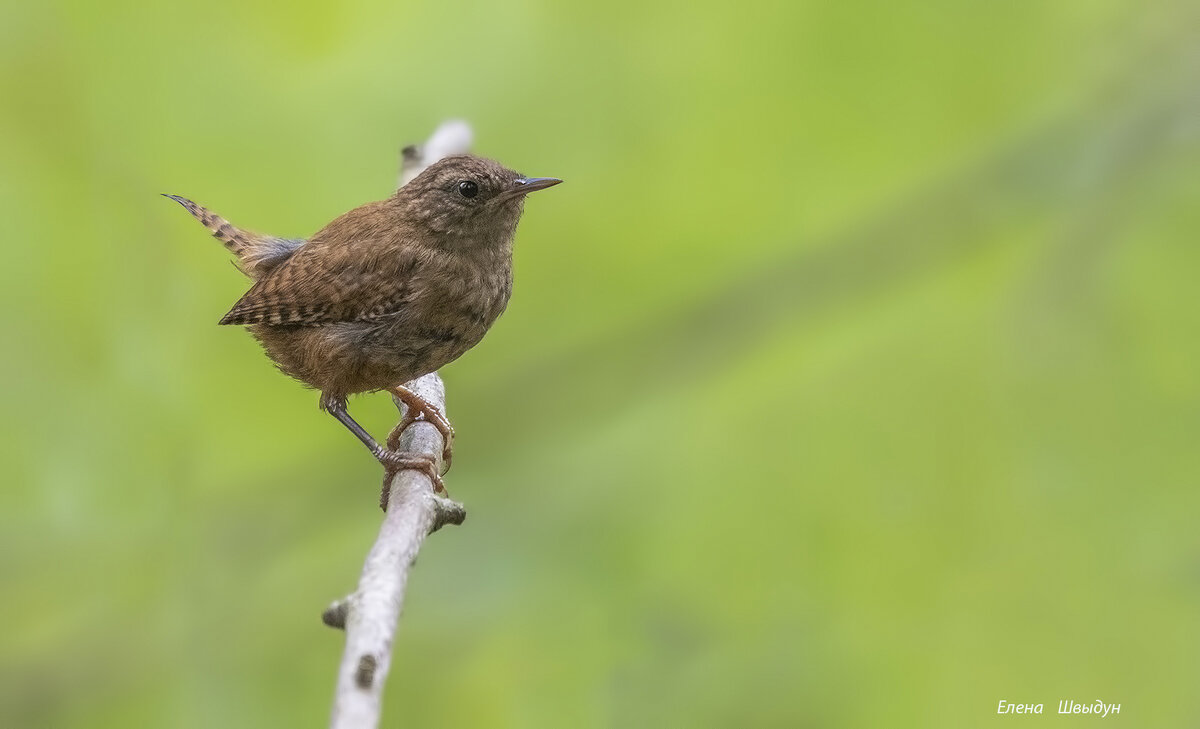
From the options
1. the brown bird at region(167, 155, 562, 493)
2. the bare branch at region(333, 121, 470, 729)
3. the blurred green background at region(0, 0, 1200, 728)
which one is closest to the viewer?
the bare branch at region(333, 121, 470, 729)

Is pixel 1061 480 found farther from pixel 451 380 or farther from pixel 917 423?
pixel 451 380

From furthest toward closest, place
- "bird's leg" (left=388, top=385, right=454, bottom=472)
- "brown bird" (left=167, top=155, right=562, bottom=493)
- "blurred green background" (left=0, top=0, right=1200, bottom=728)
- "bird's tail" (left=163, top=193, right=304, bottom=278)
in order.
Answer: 1. "bird's tail" (left=163, top=193, right=304, bottom=278)
2. "bird's leg" (left=388, top=385, right=454, bottom=472)
3. "brown bird" (left=167, top=155, right=562, bottom=493)
4. "blurred green background" (left=0, top=0, right=1200, bottom=728)

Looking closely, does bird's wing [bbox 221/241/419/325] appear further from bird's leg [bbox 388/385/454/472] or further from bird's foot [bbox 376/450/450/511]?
bird's foot [bbox 376/450/450/511]

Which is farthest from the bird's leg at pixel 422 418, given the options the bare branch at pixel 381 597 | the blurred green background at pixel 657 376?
the bare branch at pixel 381 597

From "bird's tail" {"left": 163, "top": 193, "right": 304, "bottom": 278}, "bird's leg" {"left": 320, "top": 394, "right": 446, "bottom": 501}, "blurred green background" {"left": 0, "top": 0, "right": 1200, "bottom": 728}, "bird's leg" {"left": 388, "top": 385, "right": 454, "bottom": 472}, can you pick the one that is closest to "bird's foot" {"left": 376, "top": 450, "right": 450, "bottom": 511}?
"bird's leg" {"left": 320, "top": 394, "right": 446, "bottom": 501}

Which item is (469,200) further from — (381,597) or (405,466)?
(381,597)

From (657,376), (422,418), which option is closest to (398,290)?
(422,418)
